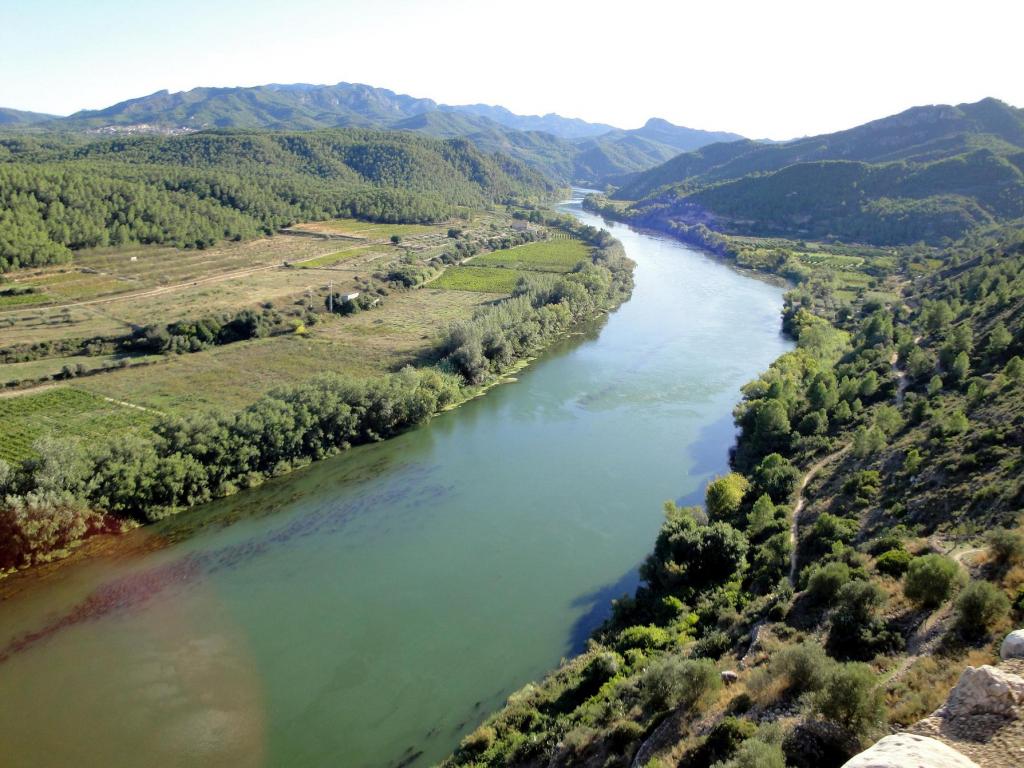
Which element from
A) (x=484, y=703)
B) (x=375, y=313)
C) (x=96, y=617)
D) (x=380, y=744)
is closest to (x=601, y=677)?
(x=484, y=703)

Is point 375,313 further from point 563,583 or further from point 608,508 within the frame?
point 563,583

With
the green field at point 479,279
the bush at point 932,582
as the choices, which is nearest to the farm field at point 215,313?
the green field at point 479,279

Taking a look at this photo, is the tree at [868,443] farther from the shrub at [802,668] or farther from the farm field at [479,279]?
the farm field at [479,279]

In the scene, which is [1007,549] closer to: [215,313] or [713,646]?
[713,646]

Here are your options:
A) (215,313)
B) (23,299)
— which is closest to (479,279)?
(215,313)

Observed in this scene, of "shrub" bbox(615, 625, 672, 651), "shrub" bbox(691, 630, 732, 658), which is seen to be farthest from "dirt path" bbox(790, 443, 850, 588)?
"shrub" bbox(615, 625, 672, 651)

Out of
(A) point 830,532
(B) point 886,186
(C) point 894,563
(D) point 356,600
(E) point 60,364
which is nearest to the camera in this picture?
(C) point 894,563
